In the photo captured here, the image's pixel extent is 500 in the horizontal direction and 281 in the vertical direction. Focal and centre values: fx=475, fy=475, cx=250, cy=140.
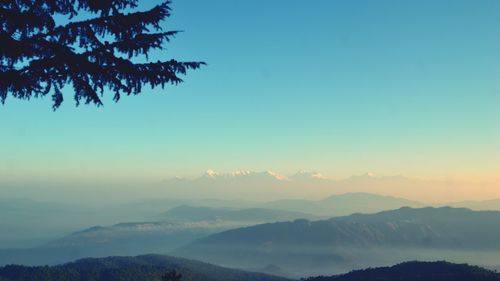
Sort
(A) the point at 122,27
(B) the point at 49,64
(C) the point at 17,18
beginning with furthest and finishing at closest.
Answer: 1. (A) the point at 122,27
2. (B) the point at 49,64
3. (C) the point at 17,18

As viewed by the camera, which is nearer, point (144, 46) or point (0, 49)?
point (0, 49)

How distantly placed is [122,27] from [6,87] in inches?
127

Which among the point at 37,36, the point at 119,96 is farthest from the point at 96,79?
the point at 37,36

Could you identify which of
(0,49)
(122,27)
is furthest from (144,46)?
(0,49)

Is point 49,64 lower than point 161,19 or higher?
lower

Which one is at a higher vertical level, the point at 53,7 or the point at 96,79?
the point at 53,7

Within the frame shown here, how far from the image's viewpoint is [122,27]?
12.5 metres

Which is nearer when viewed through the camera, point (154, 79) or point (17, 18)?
point (17, 18)

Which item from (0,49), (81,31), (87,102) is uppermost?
(81,31)

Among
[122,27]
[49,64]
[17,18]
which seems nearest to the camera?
[17,18]

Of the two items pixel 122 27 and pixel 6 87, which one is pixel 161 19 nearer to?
pixel 122 27

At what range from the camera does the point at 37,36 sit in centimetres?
1190

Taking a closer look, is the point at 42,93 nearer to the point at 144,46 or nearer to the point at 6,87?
the point at 6,87

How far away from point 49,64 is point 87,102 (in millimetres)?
1550
